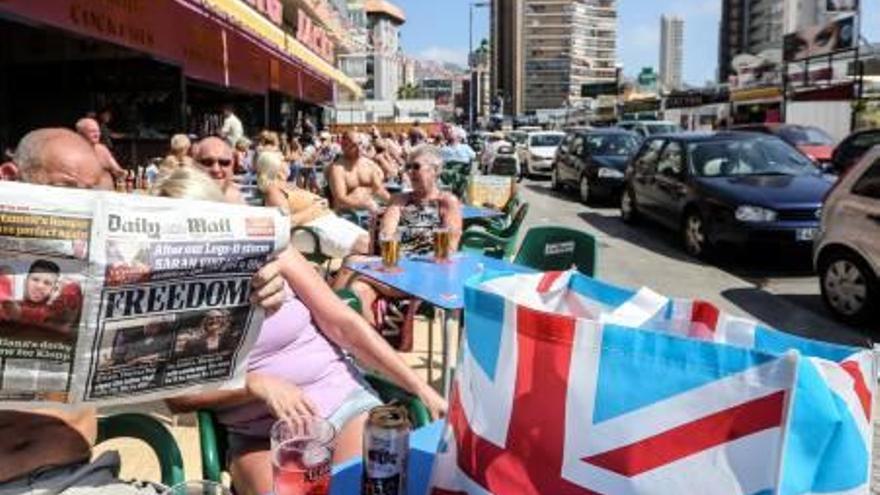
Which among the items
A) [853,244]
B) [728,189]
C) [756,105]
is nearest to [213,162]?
[853,244]

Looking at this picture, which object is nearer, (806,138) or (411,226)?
(411,226)

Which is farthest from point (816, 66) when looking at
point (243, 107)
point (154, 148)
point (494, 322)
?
point (494, 322)

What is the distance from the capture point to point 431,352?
16.4 ft

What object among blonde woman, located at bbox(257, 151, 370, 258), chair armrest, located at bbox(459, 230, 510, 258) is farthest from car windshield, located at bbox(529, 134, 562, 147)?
chair armrest, located at bbox(459, 230, 510, 258)

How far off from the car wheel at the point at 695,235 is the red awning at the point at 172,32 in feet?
19.5

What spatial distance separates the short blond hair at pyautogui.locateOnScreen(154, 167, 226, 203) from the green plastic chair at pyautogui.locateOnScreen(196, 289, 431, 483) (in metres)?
0.61

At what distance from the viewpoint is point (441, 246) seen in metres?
4.24

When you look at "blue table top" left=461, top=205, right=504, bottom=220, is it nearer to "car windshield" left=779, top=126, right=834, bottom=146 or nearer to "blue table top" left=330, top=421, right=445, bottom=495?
"blue table top" left=330, top=421, right=445, bottom=495

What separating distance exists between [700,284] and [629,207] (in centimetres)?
460

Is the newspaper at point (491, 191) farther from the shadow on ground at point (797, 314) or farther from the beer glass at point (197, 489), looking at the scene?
the beer glass at point (197, 489)

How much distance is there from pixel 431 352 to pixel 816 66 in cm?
4482

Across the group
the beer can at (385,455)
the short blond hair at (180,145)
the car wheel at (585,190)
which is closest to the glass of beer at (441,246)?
the beer can at (385,455)

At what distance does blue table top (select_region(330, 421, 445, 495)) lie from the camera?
5.22 ft

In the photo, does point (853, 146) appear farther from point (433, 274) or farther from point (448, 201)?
point (433, 274)
